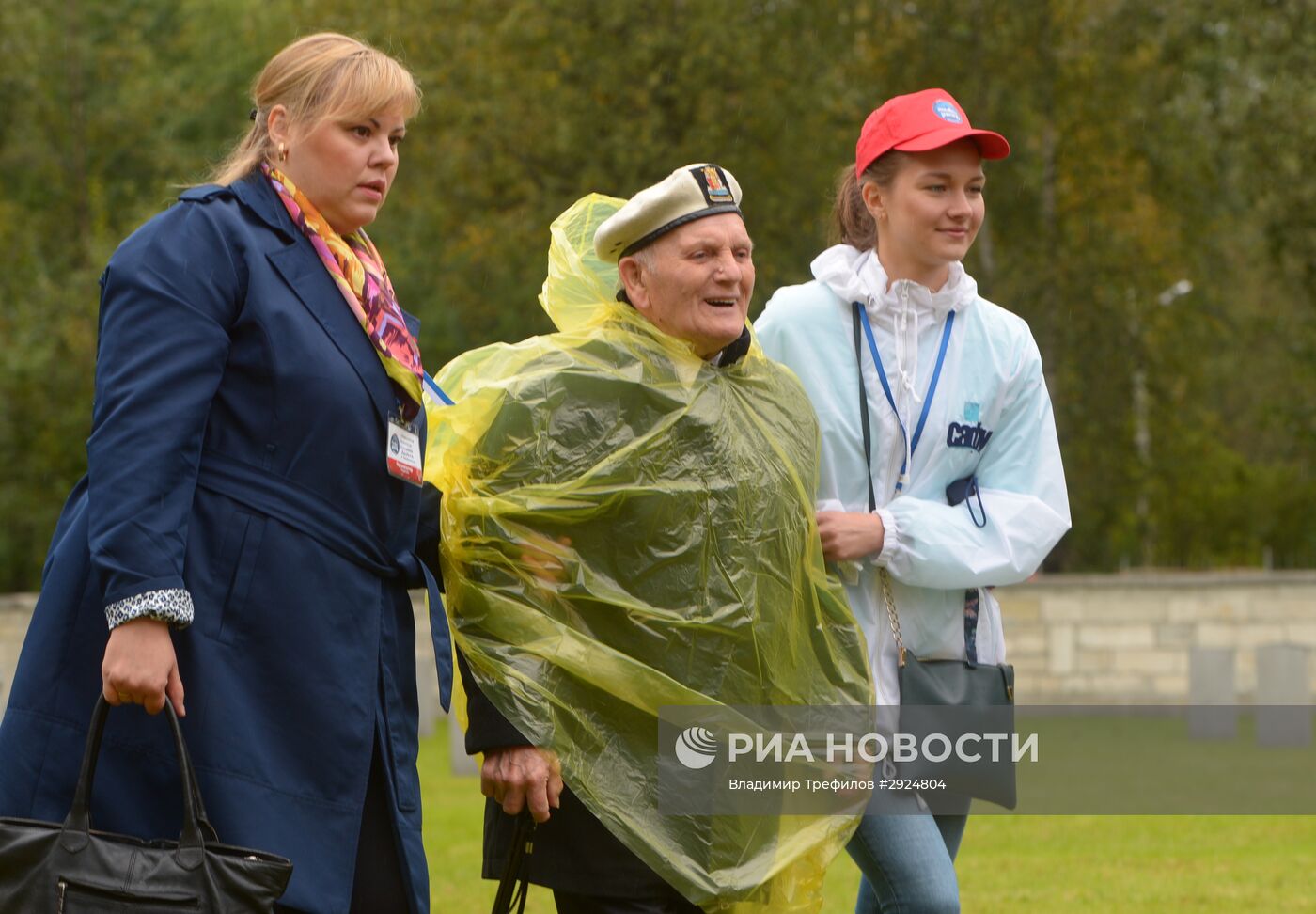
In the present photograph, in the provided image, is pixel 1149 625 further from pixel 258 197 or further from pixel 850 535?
pixel 258 197

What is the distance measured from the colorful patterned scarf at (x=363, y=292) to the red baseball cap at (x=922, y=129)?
3.98ft

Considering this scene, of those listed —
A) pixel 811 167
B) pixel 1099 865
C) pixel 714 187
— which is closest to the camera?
pixel 714 187

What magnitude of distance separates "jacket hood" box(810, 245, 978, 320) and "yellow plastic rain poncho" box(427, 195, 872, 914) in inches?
22.2

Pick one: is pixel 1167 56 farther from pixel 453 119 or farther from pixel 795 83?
pixel 453 119

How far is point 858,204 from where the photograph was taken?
171 inches

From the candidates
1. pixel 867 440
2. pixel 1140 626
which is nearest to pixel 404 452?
pixel 867 440

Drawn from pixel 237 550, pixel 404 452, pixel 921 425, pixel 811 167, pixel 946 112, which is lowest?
pixel 237 550

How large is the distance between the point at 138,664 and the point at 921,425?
5.92 feet

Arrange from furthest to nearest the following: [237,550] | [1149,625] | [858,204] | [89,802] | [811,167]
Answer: [811,167] → [1149,625] → [858,204] → [237,550] → [89,802]

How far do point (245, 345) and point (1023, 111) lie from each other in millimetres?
21495

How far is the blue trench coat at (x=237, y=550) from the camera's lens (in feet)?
10.0

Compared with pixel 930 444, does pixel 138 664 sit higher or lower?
lower

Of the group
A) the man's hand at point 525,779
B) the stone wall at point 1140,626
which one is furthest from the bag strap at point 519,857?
the stone wall at point 1140,626

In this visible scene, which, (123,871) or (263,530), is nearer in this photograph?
(123,871)
